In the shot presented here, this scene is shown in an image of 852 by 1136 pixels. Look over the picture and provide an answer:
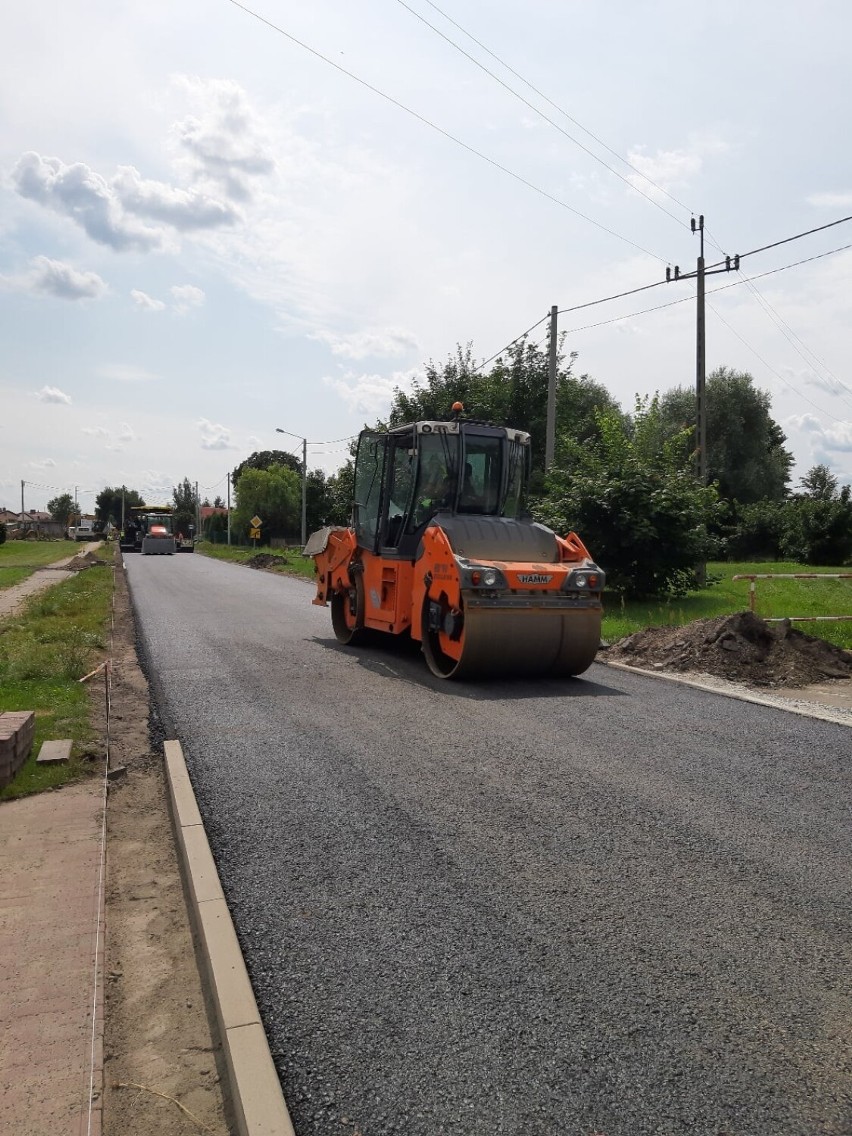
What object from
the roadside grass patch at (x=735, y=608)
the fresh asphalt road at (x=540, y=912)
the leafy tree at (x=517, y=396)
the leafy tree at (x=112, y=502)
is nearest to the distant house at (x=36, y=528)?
the leafy tree at (x=112, y=502)

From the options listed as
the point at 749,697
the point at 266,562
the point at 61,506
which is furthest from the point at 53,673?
the point at 61,506

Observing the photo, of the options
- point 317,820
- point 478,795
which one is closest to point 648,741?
point 478,795

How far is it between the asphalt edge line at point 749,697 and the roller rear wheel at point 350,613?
10.6ft

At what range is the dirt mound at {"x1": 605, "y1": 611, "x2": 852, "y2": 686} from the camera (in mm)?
10812

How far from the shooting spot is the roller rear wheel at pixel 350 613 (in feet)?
40.8

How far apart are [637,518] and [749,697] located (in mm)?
→ 8522

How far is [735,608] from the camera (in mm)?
17875

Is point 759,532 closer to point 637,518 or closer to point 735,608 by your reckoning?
point 735,608

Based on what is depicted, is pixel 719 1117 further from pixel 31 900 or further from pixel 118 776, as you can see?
pixel 118 776

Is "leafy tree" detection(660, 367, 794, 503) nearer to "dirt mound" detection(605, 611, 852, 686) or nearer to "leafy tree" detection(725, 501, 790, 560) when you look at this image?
"leafy tree" detection(725, 501, 790, 560)

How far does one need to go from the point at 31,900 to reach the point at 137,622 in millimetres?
12175

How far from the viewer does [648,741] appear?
7.40 m

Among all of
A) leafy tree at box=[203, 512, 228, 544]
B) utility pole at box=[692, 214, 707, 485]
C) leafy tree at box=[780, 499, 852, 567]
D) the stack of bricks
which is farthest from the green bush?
leafy tree at box=[203, 512, 228, 544]

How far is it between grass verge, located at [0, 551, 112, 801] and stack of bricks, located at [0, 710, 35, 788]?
0.23ft
